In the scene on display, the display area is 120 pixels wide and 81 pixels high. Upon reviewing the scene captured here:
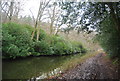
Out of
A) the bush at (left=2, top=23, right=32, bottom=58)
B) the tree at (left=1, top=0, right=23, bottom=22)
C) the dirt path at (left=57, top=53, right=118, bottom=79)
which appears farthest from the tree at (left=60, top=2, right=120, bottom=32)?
the tree at (left=1, top=0, right=23, bottom=22)

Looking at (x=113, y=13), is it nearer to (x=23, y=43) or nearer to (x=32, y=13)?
(x=23, y=43)

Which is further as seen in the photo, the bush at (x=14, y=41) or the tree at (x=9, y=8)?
the tree at (x=9, y=8)

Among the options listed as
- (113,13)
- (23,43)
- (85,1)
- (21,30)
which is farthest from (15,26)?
(113,13)

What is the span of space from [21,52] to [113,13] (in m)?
10.1

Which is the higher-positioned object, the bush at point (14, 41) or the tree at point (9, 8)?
the tree at point (9, 8)

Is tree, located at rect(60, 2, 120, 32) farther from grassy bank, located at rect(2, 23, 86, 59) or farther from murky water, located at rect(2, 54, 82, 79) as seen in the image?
grassy bank, located at rect(2, 23, 86, 59)

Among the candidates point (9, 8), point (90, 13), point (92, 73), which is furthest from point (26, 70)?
point (9, 8)

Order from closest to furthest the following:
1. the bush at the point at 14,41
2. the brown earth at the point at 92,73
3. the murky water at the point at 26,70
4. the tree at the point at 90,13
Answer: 1. the brown earth at the point at 92,73
2. the tree at the point at 90,13
3. the murky water at the point at 26,70
4. the bush at the point at 14,41

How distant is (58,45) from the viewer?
20.9 meters

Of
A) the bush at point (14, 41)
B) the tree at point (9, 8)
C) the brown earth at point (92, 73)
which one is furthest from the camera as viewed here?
the tree at point (9, 8)

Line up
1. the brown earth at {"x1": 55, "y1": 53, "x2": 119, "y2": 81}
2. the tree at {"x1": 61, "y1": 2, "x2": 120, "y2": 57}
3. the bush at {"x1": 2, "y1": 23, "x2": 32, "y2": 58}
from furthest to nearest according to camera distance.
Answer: the bush at {"x1": 2, "y1": 23, "x2": 32, "y2": 58}
the tree at {"x1": 61, "y1": 2, "x2": 120, "y2": 57}
the brown earth at {"x1": 55, "y1": 53, "x2": 119, "y2": 81}

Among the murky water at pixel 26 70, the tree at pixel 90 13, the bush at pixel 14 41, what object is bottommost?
the murky water at pixel 26 70

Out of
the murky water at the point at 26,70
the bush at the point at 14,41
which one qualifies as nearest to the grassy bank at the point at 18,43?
the bush at the point at 14,41

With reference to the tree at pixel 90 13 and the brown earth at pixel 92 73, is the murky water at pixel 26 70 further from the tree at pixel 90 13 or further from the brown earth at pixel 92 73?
the tree at pixel 90 13
